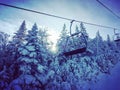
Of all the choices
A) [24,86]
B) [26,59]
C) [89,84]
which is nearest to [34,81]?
[24,86]

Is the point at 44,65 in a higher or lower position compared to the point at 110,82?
higher

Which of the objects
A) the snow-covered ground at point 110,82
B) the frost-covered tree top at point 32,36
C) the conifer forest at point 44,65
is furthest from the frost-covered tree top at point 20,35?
the snow-covered ground at point 110,82

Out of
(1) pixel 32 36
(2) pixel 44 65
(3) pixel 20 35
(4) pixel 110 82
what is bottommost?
(4) pixel 110 82

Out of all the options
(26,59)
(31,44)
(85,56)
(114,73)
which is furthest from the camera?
(114,73)

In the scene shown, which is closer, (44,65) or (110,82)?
(44,65)

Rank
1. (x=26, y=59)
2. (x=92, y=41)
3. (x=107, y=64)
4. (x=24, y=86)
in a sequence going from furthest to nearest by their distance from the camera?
(x=107, y=64), (x=92, y=41), (x=26, y=59), (x=24, y=86)

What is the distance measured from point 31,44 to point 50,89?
779cm

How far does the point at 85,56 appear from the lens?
34.1 metres

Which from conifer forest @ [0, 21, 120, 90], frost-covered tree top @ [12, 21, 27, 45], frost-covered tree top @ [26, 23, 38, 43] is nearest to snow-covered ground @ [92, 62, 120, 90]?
conifer forest @ [0, 21, 120, 90]

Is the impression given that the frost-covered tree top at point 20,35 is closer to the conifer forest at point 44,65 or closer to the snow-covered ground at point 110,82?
the conifer forest at point 44,65

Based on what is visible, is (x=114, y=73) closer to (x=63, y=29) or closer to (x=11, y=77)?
(x=63, y=29)

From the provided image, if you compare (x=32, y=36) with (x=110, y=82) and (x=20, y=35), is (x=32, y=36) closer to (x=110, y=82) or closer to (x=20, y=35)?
(x=20, y=35)

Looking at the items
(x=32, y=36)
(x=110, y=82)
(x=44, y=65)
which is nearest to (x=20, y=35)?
(x=32, y=36)

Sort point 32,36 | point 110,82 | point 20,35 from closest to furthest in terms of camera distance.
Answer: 1. point 32,36
2. point 20,35
3. point 110,82
